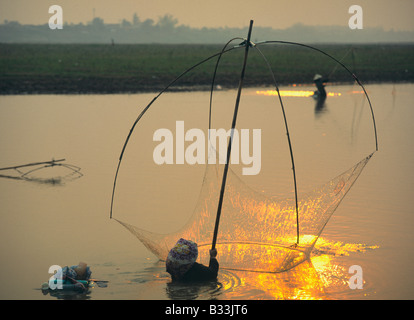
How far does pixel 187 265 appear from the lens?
644 cm

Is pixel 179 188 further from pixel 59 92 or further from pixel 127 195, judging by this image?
pixel 59 92

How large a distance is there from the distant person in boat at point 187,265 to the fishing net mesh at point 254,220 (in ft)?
2.18

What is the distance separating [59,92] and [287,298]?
71.4 ft

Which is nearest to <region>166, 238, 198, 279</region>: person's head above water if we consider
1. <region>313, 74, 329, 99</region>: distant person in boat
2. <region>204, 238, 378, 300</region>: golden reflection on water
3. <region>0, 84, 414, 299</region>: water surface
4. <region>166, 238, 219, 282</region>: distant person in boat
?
<region>166, 238, 219, 282</region>: distant person in boat

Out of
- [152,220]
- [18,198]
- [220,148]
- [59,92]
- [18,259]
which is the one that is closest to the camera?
[18,259]

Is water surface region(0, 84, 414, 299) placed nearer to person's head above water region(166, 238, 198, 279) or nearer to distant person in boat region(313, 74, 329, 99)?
person's head above water region(166, 238, 198, 279)

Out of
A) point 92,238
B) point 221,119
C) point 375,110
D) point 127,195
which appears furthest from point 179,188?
point 375,110

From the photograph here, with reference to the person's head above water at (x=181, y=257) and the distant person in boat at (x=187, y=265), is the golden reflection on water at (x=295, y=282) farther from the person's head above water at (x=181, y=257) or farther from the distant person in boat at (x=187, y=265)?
the person's head above water at (x=181, y=257)

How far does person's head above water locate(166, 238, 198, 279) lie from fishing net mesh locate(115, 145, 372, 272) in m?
0.78

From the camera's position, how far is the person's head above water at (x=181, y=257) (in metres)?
6.37

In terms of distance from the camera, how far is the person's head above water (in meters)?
6.37

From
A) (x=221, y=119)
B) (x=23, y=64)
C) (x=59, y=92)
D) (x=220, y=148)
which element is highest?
(x=23, y=64)

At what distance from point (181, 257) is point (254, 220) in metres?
1.55

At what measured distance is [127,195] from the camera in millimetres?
10320
